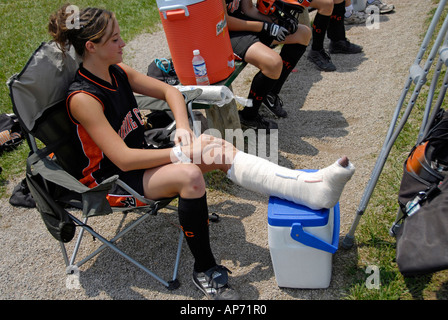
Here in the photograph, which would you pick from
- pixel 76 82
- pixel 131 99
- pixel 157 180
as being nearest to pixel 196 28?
pixel 131 99

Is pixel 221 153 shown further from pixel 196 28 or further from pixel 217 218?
pixel 196 28

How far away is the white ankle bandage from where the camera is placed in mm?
2020

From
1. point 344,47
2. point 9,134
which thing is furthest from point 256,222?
point 344,47

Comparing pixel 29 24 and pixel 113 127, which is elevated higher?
pixel 113 127

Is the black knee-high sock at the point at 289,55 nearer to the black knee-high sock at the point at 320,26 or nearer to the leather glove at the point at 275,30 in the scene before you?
the leather glove at the point at 275,30

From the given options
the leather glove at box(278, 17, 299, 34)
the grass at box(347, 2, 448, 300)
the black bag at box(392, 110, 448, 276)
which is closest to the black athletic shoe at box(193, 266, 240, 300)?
the grass at box(347, 2, 448, 300)

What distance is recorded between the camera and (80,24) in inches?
84.4

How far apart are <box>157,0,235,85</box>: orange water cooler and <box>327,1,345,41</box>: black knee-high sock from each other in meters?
2.33

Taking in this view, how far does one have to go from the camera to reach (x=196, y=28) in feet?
9.67

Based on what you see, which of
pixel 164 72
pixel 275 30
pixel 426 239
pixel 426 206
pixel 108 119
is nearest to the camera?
pixel 426 239

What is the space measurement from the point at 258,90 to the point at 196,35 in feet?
2.78

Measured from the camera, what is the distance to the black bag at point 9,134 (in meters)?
3.96

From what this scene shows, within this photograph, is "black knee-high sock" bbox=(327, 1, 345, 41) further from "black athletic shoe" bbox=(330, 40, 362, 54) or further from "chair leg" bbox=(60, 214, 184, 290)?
"chair leg" bbox=(60, 214, 184, 290)

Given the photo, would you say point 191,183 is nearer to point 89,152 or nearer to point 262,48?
point 89,152
